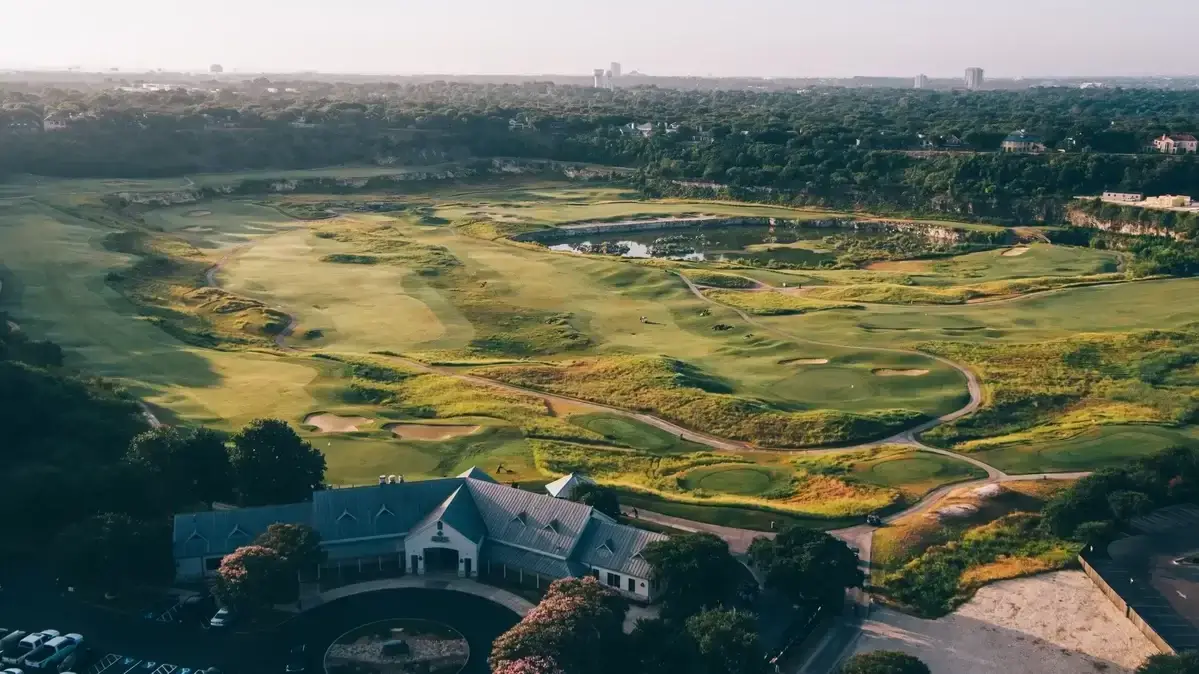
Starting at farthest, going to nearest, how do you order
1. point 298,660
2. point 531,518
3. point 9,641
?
point 531,518 < point 9,641 < point 298,660

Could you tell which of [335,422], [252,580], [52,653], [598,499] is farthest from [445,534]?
[335,422]

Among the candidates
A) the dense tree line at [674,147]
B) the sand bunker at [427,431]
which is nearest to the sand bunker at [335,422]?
the sand bunker at [427,431]

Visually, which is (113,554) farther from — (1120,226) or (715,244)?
(1120,226)

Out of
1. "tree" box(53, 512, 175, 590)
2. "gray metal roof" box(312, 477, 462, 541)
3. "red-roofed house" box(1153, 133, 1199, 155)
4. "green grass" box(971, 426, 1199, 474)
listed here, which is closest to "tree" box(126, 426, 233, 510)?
"tree" box(53, 512, 175, 590)

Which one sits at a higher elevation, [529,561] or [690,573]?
[690,573]

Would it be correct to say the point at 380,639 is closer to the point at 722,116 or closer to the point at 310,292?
the point at 310,292

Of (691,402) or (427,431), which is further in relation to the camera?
(691,402)
